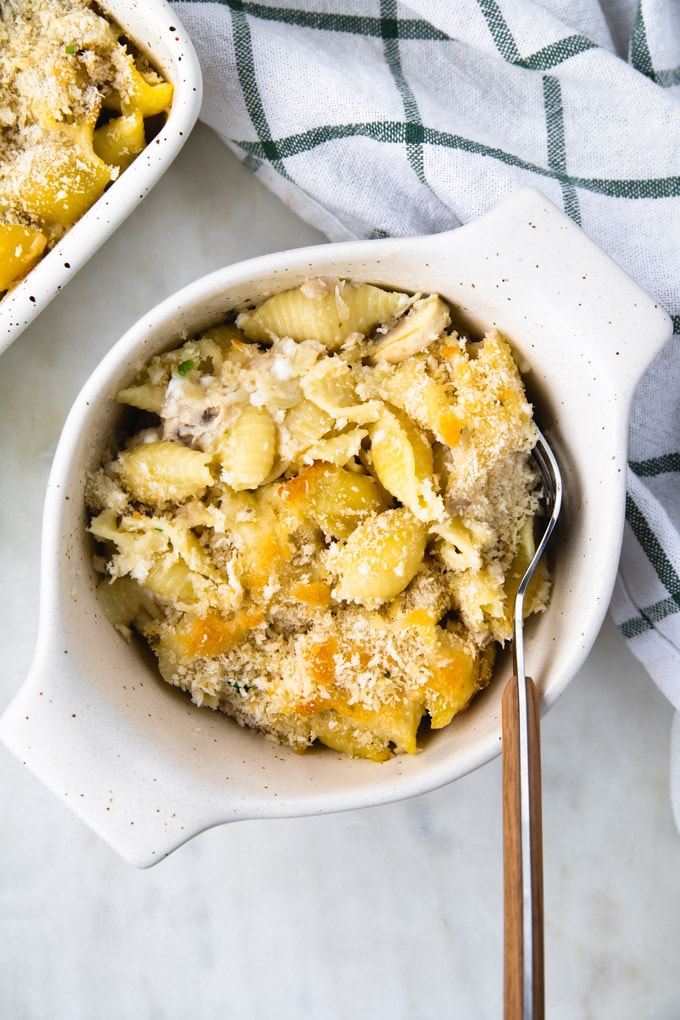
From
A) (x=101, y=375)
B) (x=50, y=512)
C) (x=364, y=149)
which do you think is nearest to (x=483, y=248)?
(x=364, y=149)

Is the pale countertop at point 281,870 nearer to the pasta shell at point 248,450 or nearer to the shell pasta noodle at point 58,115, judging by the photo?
the shell pasta noodle at point 58,115

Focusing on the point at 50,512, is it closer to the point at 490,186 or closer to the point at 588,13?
the point at 490,186

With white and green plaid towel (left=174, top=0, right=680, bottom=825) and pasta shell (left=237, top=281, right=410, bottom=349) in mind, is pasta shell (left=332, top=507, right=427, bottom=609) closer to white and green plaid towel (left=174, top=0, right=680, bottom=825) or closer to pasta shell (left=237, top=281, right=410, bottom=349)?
pasta shell (left=237, top=281, right=410, bottom=349)

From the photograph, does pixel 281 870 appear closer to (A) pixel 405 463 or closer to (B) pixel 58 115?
(A) pixel 405 463

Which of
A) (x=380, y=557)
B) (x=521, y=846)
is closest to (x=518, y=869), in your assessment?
(x=521, y=846)

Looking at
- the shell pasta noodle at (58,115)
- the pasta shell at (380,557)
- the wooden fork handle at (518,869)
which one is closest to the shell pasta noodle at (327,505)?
the pasta shell at (380,557)

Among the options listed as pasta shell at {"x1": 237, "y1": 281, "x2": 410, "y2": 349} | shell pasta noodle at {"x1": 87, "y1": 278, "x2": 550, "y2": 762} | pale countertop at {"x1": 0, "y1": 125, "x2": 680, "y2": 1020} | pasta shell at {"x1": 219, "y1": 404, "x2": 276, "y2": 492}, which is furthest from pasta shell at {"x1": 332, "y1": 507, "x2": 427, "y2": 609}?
pale countertop at {"x1": 0, "y1": 125, "x2": 680, "y2": 1020}

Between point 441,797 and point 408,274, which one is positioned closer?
point 408,274
